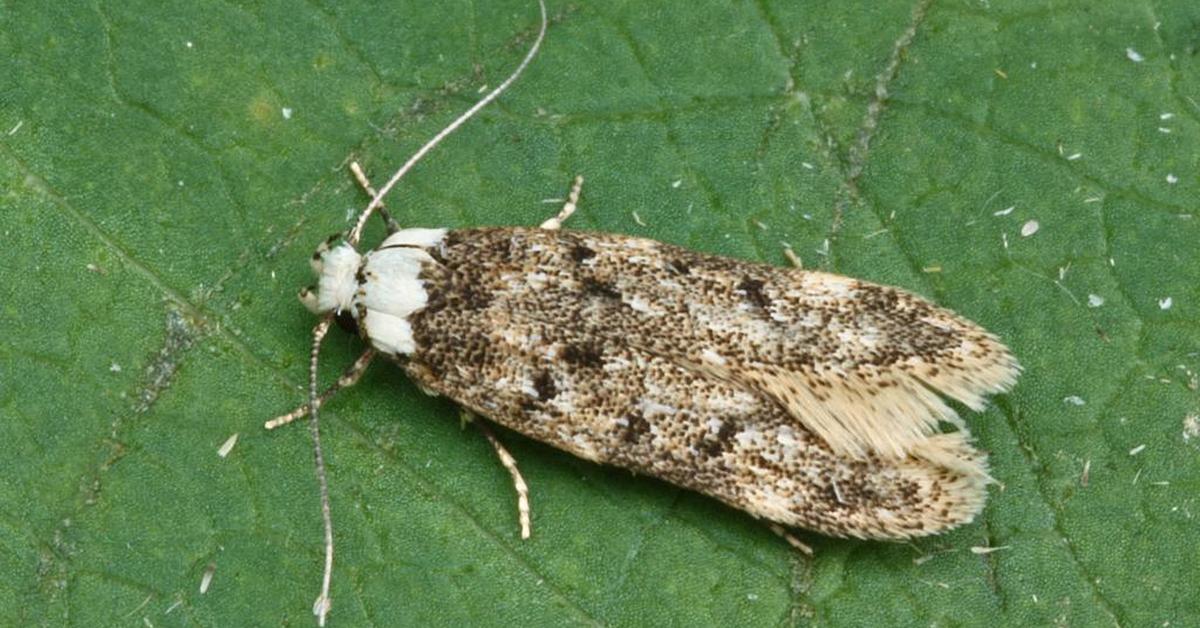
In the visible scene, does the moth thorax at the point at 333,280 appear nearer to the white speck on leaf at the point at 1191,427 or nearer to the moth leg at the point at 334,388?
the moth leg at the point at 334,388

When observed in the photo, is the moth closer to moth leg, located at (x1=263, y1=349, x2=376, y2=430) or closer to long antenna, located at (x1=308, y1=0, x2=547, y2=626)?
long antenna, located at (x1=308, y1=0, x2=547, y2=626)

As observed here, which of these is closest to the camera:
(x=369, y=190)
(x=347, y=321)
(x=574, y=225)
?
(x=347, y=321)

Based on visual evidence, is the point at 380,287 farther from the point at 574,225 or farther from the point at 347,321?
the point at 574,225

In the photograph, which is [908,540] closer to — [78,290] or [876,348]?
[876,348]

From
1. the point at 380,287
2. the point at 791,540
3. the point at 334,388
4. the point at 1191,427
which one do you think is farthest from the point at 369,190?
the point at 1191,427

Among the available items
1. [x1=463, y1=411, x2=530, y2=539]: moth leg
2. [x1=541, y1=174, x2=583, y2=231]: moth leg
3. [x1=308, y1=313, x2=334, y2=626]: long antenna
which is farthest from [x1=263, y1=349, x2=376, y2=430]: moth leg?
[x1=541, y1=174, x2=583, y2=231]: moth leg

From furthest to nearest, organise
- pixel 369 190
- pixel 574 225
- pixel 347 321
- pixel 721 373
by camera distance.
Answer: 1. pixel 574 225
2. pixel 369 190
3. pixel 347 321
4. pixel 721 373

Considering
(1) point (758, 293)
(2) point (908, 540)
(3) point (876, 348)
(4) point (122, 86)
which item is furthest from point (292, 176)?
(2) point (908, 540)

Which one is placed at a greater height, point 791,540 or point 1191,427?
point 791,540
